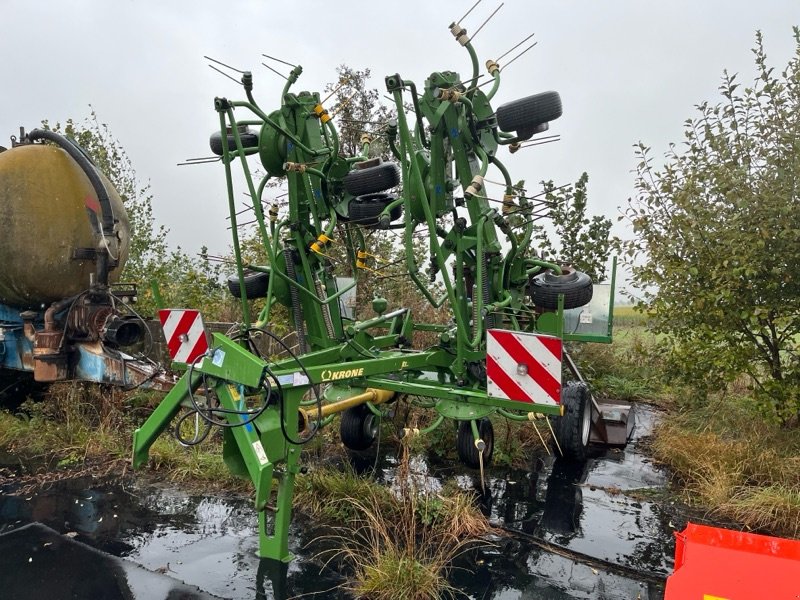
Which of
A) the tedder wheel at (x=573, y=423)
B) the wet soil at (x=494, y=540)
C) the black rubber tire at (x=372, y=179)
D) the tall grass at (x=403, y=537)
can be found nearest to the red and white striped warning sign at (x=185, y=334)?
the wet soil at (x=494, y=540)

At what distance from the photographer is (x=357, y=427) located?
19.4 feet

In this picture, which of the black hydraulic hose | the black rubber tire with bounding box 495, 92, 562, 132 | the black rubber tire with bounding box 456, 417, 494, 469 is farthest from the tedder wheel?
the black hydraulic hose

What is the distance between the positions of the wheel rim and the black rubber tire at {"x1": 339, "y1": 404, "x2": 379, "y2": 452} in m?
1.87

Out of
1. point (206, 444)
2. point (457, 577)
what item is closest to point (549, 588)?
point (457, 577)

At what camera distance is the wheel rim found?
→ 5746 mm

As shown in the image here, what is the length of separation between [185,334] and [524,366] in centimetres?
230

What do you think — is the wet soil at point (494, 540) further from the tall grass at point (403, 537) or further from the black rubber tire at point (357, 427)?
the black rubber tire at point (357, 427)

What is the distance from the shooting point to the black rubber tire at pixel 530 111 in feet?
15.6

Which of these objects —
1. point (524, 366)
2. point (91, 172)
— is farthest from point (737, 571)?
point (91, 172)

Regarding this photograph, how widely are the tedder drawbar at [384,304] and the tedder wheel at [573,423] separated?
0.01 metres

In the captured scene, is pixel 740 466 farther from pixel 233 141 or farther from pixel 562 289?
pixel 233 141

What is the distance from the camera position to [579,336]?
609cm

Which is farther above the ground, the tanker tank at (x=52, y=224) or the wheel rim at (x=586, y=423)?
the tanker tank at (x=52, y=224)

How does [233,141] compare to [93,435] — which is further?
[93,435]
